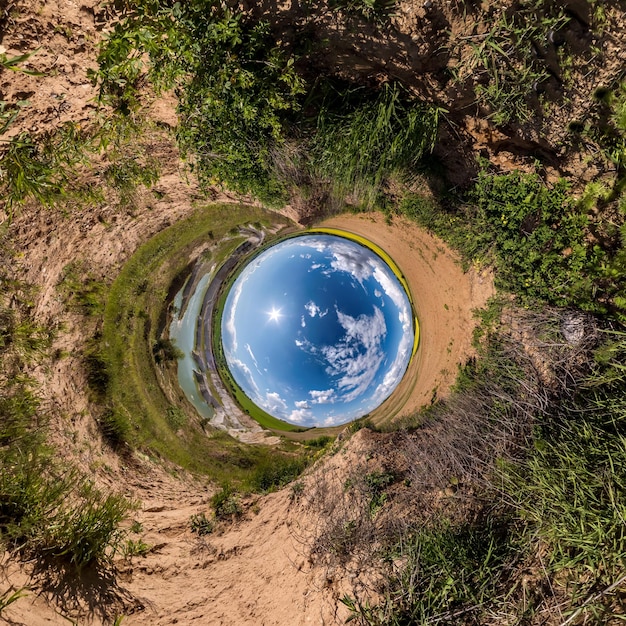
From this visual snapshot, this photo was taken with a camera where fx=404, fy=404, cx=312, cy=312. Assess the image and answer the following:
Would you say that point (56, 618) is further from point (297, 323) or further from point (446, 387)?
point (446, 387)

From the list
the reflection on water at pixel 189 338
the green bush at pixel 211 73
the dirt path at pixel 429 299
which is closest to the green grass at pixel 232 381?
the reflection on water at pixel 189 338

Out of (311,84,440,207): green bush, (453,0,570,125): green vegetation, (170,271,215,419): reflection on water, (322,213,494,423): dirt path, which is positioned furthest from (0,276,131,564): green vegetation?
(453,0,570,125): green vegetation

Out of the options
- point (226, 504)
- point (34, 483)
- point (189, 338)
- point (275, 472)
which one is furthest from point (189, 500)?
point (189, 338)

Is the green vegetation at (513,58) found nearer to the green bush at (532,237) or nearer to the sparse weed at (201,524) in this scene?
the green bush at (532,237)

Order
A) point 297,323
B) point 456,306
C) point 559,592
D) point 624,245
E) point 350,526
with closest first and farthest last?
1. point 559,592
2. point 624,245
3. point 350,526
4. point 297,323
5. point 456,306

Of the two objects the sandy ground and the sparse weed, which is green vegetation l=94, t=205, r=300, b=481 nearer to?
the sandy ground

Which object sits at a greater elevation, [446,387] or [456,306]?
[456,306]

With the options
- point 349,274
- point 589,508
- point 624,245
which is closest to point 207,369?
point 349,274
